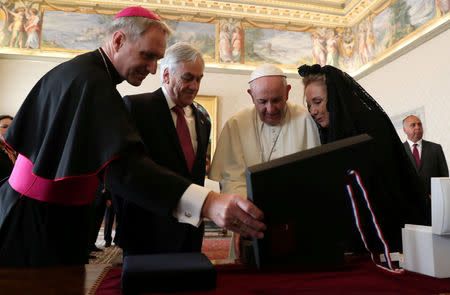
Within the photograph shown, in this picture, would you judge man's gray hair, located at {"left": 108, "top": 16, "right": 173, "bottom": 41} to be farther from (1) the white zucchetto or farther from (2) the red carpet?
(2) the red carpet

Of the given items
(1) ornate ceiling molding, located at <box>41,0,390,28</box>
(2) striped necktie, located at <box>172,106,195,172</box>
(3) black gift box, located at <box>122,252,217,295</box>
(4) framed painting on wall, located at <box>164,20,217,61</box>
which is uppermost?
(1) ornate ceiling molding, located at <box>41,0,390,28</box>

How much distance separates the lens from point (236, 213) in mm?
1070

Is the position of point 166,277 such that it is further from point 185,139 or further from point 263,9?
point 263,9

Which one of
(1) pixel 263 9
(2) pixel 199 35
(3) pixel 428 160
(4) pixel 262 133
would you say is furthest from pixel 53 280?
(1) pixel 263 9

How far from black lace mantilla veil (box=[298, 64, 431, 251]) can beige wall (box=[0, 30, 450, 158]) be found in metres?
6.61

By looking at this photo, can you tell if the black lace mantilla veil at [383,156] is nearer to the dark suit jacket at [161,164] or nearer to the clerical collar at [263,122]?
the clerical collar at [263,122]

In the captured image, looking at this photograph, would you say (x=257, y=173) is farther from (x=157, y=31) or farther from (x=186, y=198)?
(x=157, y=31)

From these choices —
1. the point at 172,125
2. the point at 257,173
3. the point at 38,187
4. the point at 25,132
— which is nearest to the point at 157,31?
the point at 172,125

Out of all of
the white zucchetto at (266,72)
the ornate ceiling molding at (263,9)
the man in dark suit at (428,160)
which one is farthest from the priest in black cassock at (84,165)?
the ornate ceiling molding at (263,9)

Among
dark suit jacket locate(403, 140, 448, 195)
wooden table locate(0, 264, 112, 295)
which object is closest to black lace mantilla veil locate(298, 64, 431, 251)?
wooden table locate(0, 264, 112, 295)

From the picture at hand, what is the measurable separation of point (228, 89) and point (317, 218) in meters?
10.00

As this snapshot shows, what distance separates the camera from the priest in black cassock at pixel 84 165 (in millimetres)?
1180

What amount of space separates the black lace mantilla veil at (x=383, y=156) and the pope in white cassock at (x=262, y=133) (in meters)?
0.33

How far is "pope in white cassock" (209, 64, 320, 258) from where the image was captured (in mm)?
2379
